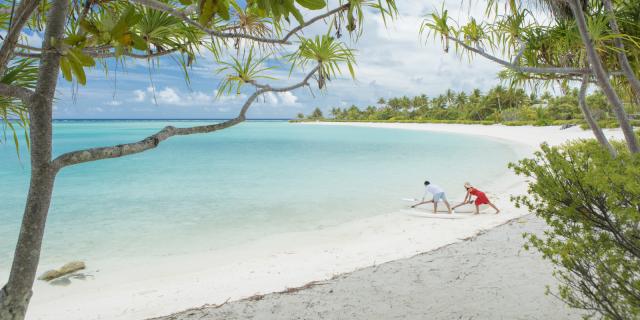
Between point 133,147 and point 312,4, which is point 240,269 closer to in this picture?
point 133,147

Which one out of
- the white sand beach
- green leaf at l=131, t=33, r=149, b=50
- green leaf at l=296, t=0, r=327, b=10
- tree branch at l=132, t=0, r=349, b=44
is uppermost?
tree branch at l=132, t=0, r=349, b=44

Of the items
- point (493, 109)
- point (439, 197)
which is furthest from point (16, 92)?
point (493, 109)

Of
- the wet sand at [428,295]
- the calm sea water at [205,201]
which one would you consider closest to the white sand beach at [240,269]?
the wet sand at [428,295]

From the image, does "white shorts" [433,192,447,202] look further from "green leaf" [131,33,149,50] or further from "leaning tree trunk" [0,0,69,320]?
"green leaf" [131,33,149,50]

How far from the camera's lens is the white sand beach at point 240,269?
374 cm

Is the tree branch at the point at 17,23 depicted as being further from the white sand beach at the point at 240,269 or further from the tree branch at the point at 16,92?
the white sand beach at the point at 240,269

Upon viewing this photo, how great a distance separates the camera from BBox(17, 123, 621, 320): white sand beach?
12.3 feet

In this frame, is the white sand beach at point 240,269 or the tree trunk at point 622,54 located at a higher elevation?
the tree trunk at point 622,54

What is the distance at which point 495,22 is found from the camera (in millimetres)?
3699

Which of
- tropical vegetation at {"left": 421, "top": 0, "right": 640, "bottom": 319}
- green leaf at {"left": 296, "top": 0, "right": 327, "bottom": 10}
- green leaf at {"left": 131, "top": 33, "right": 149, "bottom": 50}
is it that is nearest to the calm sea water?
tropical vegetation at {"left": 421, "top": 0, "right": 640, "bottom": 319}

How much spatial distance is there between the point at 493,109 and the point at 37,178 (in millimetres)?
54475

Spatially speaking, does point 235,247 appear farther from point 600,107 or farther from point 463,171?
point 600,107

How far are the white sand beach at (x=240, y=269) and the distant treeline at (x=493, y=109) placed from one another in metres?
2.57

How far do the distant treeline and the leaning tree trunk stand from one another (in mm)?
3912
